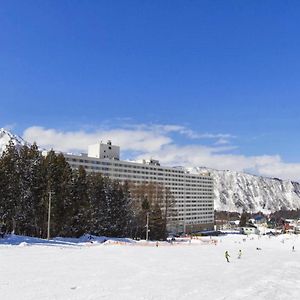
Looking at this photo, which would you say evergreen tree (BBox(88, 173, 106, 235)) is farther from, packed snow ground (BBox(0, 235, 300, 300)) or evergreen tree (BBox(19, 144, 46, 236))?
packed snow ground (BBox(0, 235, 300, 300))

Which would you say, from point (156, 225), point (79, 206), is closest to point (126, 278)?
point (79, 206)

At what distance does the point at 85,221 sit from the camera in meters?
76.4

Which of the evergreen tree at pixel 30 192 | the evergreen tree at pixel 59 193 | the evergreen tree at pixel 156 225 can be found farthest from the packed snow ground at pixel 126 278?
the evergreen tree at pixel 156 225

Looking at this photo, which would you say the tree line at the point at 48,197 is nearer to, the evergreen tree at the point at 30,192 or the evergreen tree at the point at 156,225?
the evergreen tree at the point at 30,192

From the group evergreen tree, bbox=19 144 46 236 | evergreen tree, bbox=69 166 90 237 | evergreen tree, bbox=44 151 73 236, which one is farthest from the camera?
evergreen tree, bbox=69 166 90 237

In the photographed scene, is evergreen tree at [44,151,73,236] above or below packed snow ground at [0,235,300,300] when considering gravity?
above

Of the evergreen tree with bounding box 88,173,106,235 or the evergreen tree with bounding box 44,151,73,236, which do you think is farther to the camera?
the evergreen tree with bounding box 88,173,106,235

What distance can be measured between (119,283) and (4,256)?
14.6m

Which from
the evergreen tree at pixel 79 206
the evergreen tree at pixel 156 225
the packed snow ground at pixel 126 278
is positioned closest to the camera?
the packed snow ground at pixel 126 278

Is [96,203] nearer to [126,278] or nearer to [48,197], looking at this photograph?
[48,197]

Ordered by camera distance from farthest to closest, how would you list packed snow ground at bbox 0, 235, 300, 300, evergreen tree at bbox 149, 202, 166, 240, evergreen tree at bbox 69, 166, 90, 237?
evergreen tree at bbox 149, 202, 166, 240 < evergreen tree at bbox 69, 166, 90, 237 < packed snow ground at bbox 0, 235, 300, 300

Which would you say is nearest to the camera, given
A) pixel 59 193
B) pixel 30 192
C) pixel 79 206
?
pixel 30 192

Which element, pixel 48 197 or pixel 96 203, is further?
pixel 96 203

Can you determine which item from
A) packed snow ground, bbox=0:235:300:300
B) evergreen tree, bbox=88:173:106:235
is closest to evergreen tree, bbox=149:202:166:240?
evergreen tree, bbox=88:173:106:235
